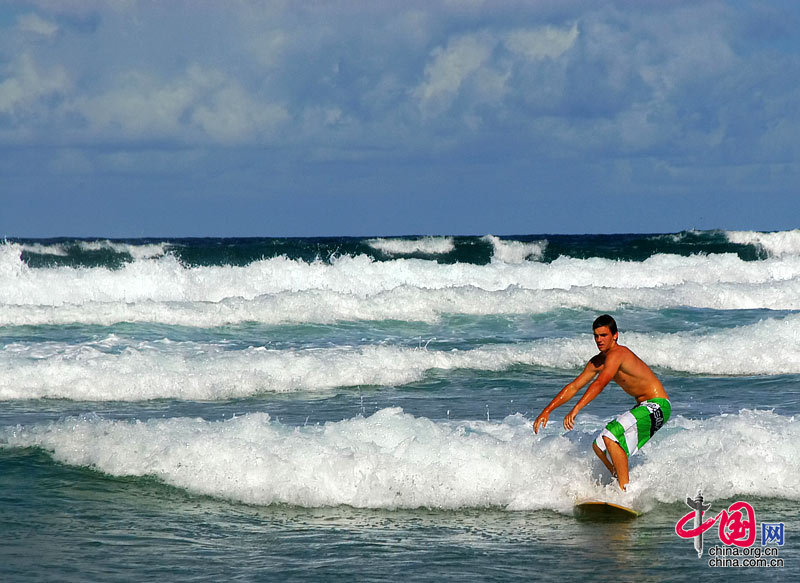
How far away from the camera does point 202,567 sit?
6.25 meters

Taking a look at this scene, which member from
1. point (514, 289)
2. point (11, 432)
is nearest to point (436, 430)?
point (11, 432)

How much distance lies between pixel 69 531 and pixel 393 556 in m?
2.45

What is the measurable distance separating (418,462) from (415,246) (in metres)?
41.3

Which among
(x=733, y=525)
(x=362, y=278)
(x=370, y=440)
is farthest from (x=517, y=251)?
(x=733, y=525)

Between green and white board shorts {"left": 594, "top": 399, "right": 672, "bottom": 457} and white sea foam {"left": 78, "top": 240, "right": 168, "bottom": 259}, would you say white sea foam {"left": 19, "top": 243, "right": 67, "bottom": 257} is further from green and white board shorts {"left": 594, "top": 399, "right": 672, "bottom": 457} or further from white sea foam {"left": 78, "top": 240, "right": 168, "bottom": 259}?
green and white board shorts {"left": 594, "top": 399, "right": 672, "bottom": 457}

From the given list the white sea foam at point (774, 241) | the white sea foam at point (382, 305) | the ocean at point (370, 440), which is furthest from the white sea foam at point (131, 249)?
the white sea foam at point (774, 241)

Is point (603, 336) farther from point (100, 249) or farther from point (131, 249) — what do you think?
point (131, 249)

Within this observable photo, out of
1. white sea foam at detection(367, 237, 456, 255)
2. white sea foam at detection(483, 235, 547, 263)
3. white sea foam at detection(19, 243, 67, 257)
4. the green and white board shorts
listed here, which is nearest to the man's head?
the green and white board shorts

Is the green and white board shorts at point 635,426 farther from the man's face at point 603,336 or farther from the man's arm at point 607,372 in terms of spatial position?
the man's face at point 603,336

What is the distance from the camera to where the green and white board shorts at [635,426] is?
7.27 metres

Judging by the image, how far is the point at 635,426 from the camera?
7.30 m

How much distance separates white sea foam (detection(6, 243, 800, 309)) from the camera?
25828mm

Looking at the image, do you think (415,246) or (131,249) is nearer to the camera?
(131,249)

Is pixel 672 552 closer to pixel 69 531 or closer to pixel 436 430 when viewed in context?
pixel 436 430
